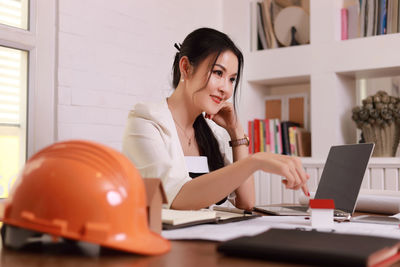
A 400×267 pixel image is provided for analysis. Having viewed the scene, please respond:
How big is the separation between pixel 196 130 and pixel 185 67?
0.96 feet

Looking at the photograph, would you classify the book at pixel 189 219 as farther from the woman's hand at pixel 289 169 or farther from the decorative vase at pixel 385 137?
the decorative vase at pixel 385 137

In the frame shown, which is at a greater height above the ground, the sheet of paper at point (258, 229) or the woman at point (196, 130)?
the woman at point (196, 130)

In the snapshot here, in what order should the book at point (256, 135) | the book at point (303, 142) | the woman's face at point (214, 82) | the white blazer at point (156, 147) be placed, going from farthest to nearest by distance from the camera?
the book at point (256, 135), the book at point (303, 142), the woman's face at point (214, 82), the white blazer at point (156, 147)

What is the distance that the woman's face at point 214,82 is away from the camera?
1.85m

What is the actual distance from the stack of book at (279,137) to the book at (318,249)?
2.52 metres

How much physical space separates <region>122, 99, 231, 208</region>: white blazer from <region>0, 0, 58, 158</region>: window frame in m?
0.81

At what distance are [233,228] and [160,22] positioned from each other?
228cm

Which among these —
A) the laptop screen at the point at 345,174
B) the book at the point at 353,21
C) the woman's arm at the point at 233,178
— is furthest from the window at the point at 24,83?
the book at the point at 353,21

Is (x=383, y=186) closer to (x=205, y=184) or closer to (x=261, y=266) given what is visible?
(x=205, y=184)

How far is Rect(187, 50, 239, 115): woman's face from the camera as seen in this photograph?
6.08 feet

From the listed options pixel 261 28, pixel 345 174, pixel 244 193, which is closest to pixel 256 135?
pixel 261 28

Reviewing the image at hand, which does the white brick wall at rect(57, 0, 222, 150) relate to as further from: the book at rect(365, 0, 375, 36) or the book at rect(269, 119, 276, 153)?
the book at rect(365, 0, 375, 36)

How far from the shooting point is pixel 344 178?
1.43 m

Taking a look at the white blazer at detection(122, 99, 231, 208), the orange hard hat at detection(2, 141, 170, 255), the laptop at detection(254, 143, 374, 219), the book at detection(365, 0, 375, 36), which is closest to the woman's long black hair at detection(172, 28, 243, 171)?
the white blazer at detection(122, 99, 231, 208)
